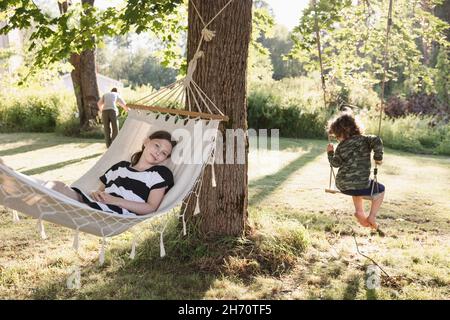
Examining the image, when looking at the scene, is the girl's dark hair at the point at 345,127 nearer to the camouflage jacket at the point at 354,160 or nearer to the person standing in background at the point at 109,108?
the camouflage jacket at the point at 354,160

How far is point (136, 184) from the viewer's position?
268 cm

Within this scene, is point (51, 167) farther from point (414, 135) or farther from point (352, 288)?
point (414, 135)

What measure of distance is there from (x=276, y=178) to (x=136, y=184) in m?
3.30

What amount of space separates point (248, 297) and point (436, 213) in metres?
2.63

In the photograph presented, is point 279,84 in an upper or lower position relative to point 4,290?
upper

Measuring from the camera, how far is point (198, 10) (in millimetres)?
2783

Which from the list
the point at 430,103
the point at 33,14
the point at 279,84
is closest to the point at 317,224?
the point at 33,14

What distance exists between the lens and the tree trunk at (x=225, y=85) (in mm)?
2756

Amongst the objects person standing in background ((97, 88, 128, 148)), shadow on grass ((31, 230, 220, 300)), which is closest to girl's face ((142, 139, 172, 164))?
shadow on grass ((31, 230, 220, 300))

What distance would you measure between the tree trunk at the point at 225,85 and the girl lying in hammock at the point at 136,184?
12.6 inches

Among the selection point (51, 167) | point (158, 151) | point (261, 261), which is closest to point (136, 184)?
point (158, 151)

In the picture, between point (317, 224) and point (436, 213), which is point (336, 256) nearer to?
point (317, 224)

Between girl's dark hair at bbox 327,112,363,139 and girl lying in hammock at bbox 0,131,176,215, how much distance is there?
0.97m

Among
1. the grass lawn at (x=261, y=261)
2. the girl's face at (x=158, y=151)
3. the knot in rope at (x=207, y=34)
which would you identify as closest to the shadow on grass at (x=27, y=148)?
the grass lawn at (x=261, y=261)
